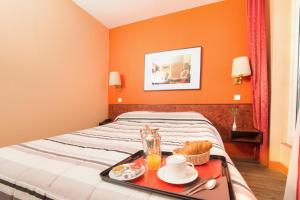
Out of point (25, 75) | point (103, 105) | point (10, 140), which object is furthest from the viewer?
point (103, 105)

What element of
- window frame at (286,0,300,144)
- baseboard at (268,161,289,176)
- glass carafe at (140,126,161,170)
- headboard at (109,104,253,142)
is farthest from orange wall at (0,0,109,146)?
window frame at (286,0,300,144)

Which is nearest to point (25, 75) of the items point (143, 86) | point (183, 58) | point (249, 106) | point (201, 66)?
point (143, 86)

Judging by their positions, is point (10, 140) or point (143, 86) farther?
point (143, 86)

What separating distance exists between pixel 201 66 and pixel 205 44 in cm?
36

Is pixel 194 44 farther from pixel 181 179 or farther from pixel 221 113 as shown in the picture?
pixel 181 179

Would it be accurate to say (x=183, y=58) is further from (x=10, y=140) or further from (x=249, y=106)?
(x=10, y=140)

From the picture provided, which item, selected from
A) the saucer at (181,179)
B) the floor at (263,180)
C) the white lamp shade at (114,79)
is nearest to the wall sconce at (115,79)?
the white lamp shade at (114,79)

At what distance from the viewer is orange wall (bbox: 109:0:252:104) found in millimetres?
2650

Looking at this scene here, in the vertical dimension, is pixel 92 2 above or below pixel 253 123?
above

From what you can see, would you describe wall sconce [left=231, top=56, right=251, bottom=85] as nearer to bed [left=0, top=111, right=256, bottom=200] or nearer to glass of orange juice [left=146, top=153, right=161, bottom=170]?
bed [left=0, top=111, right=256, bottom=200]

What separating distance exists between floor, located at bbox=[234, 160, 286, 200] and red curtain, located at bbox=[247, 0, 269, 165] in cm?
21

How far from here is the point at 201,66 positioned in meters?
2.83

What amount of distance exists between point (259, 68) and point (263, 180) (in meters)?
1.40

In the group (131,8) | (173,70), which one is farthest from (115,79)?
(131,8)
